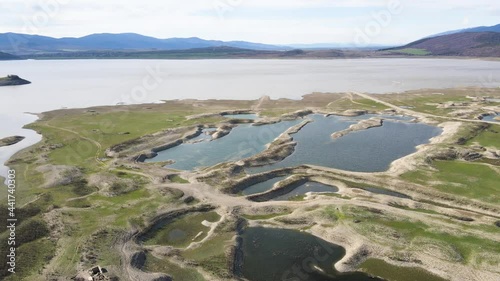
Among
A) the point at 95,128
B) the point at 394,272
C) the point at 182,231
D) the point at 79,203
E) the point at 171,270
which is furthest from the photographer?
the point at 95,128

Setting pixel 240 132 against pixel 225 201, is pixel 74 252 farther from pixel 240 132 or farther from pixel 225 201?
pixel 240 132

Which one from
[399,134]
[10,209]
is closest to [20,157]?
[10,209]

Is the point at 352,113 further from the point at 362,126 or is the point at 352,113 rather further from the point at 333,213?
the point at 333,213

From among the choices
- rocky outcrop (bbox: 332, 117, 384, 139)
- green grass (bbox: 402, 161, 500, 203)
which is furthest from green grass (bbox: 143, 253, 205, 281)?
rocky outcrop (bbox: 332, 117, 384, 139)

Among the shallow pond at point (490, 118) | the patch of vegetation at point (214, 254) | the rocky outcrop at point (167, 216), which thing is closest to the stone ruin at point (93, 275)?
the rocky outcrop at point (167, 216)

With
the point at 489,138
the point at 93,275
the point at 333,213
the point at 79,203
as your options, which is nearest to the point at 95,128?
the point at 79,203
